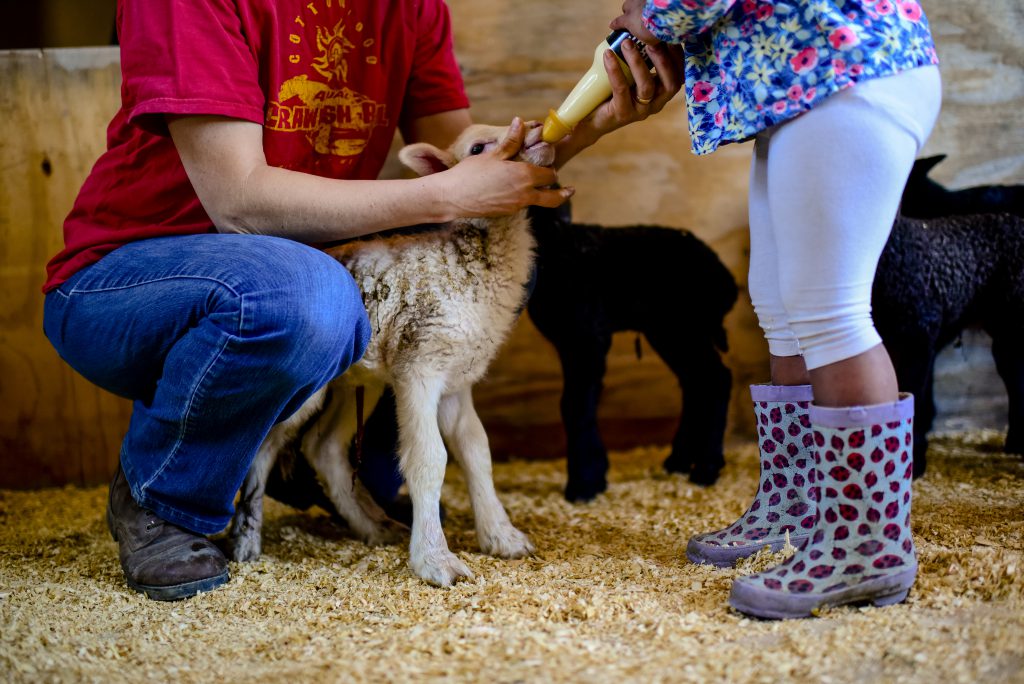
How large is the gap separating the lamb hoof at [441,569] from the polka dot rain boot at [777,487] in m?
0.54

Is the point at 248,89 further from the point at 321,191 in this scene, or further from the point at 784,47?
the point at 784,47

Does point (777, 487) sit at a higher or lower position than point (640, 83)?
lower

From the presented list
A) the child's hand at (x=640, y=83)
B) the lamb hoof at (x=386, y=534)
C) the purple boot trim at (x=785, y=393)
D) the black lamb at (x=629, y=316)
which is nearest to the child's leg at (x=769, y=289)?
the purple boot trim at (x=785, y=393)

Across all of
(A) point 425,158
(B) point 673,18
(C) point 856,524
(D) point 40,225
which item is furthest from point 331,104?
(C) point 856,524

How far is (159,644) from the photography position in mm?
1723

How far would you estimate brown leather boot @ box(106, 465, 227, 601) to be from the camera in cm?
202

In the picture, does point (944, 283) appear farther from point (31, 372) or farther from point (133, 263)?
point (31, 372)

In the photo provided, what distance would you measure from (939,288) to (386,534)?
5.84ft

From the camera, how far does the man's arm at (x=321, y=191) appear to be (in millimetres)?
2002

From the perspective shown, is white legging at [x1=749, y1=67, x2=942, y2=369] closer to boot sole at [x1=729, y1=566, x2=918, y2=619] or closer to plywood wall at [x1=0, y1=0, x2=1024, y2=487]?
boot sole at [x1=729, y1=566, x2=918, y2=619]

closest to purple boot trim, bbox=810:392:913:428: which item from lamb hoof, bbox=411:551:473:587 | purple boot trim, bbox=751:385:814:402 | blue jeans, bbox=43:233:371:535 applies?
purple boot trim, bbox=751:385:814:402

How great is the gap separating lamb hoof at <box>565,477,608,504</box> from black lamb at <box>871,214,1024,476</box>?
3.20ft

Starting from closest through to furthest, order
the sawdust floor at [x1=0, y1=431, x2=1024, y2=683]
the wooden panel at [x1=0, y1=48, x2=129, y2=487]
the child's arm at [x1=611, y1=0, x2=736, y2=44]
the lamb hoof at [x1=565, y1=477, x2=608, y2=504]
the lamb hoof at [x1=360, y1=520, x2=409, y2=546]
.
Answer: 1. the sawdust floor at [x1=0, y1=431, x2=1024, y2=683]
2. the child's arm at [x1=611, y1=0, x2=736, y2=44]
3. the lamb hoof at [x1=360, y1=520, x2=409, y2=546]
4. the lamb hoof at [x1=565, y1=477, x2=608, y2=504]
5. the wooden panel at [x1=0, y1=48, x2=129, y2=487]

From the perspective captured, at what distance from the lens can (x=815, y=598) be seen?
65.7 inches
